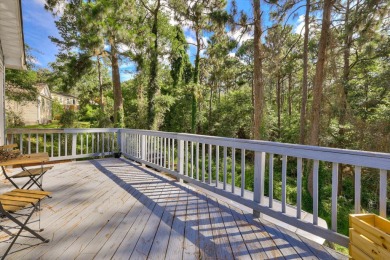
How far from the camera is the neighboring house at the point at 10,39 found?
386 cm

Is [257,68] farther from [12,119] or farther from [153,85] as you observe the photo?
[12,119]

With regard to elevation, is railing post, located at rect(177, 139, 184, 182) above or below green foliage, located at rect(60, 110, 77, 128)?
below

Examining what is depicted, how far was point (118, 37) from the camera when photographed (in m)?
9.85

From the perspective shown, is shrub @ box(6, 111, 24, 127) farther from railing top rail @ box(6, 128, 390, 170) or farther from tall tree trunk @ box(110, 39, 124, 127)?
railing top rail @ box(6, 128, 390, 170)

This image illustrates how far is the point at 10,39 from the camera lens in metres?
4.73

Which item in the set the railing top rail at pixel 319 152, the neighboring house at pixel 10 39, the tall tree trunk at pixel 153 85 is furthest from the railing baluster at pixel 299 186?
the tall tree trunk at pixel 153 85

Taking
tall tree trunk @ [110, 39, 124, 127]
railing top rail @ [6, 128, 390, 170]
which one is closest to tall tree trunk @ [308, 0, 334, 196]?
railing top rail @ [6, 128, 390, 170]

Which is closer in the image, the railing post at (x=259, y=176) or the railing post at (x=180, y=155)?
the railing post at (x=259, y=176)

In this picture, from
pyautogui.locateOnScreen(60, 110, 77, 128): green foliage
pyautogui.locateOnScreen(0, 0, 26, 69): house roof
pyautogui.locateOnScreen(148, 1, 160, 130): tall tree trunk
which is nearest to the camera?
pyautogui.locateOnScreen(0, 0, 26, 69): house roof

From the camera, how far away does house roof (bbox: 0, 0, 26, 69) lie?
3831 mm

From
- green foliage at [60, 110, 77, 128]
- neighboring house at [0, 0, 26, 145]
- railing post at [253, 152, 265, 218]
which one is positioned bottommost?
railing post at [253, 152, 265, 218]

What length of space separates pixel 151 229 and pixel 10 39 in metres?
5.10

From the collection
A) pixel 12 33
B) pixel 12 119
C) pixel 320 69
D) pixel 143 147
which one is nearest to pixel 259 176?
pixel 143 147

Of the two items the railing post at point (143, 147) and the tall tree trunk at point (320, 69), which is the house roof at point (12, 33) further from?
the tall tree trunk at point (320, 69)
